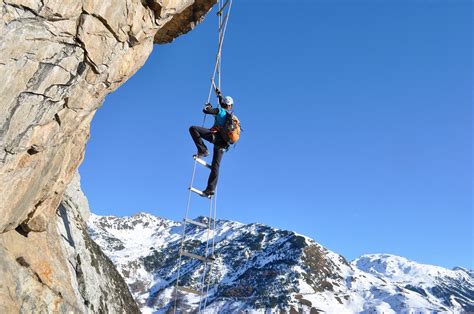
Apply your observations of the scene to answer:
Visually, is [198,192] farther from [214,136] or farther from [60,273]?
[60,273]

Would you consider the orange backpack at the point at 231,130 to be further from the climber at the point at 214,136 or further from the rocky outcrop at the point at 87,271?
the rocky outcrop at the point at 87,271

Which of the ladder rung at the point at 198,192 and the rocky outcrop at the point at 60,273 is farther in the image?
the ladder rung at the point at 198,192

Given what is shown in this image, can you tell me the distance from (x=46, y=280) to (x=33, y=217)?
2291 millimetres

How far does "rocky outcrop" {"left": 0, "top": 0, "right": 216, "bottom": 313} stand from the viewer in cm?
1151

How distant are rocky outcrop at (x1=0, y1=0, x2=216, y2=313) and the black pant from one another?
3.27m

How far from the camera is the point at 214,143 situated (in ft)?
53.6

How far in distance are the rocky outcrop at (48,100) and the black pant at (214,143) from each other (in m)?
3.27

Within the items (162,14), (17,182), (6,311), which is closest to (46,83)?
(17,182)

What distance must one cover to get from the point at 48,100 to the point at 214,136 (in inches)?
225

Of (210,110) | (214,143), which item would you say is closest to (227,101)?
(210,110)

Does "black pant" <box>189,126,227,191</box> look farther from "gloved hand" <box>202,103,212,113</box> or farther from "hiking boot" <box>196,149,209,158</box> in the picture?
"gloved hand" <box>202,103,212,113</box>

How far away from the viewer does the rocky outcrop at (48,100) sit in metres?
11.5

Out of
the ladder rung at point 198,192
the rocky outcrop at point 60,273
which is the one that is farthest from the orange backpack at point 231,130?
the rocky outcrop at point 60,273

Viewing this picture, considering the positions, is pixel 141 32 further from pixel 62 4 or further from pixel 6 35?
pixel 6 35
